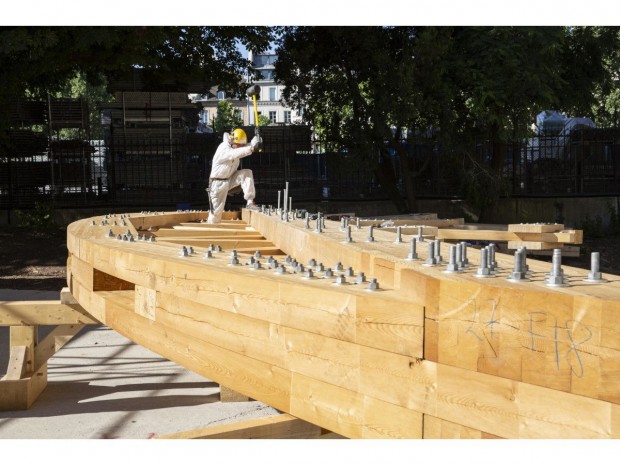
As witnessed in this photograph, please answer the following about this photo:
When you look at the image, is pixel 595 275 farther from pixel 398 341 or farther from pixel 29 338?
pixel 29 338

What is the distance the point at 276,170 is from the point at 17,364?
55.3ft

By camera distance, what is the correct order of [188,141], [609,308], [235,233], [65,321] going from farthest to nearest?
[188,141], [235,233], [65,321], [609,308]

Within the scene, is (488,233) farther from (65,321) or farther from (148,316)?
(148,316)

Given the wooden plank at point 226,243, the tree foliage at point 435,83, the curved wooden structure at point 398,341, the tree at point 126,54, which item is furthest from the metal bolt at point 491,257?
the tree foliage at point 435,83

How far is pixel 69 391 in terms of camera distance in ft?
26.6

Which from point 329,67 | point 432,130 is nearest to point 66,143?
point 329,67

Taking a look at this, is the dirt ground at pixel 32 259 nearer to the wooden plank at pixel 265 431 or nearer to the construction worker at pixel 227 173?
the construction worker at pixel 227 173

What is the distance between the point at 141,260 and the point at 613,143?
22.3 meters

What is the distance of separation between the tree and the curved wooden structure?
12.3 metres

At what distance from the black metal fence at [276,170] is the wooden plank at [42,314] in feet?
44.1

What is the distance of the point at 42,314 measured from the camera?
738 cm

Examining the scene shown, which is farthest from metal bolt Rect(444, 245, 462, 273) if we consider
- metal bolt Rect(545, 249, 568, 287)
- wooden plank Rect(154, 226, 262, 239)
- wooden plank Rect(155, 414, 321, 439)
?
wooden plank Rect(154, 226, 262, 239)

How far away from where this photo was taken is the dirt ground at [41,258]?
15.2m

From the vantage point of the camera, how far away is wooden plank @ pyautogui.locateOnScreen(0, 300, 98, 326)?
7332mm
